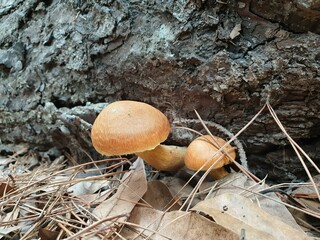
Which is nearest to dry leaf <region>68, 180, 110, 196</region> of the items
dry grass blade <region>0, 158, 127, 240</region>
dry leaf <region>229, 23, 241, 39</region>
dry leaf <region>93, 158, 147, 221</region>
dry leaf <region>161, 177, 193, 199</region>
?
dry grass blade <region>0, 158, 127, 240</region>

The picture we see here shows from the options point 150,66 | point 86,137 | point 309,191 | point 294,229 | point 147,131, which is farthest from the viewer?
point 86,137

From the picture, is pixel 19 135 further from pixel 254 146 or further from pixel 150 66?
pixel 254 146

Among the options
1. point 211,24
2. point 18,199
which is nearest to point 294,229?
point 211,24

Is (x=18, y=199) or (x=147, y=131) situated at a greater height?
(x=147, y=131)

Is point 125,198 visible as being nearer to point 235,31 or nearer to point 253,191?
point 253,191

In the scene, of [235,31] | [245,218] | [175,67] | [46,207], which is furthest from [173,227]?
[235,31]

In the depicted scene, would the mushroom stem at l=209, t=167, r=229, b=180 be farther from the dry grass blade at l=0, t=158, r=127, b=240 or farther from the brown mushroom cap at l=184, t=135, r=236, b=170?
the dry grass blade at l=0, t=158, r=127, b=240

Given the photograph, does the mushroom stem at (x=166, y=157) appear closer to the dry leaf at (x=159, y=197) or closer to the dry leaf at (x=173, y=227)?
the dry leaf at (x=159, y=197)
